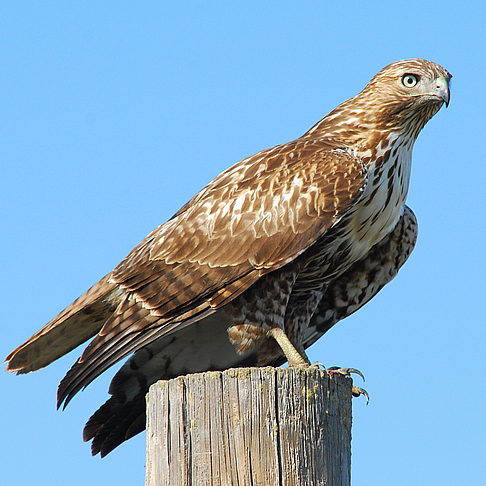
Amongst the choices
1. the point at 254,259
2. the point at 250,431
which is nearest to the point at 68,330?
the point at 254,259

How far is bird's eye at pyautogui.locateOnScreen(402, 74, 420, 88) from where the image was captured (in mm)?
6426

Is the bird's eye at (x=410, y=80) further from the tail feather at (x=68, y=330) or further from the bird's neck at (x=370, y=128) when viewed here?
the tail feather at (x=68, y=330)

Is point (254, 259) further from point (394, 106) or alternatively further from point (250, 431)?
point (250, 431)

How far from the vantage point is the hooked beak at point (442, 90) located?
6.32m

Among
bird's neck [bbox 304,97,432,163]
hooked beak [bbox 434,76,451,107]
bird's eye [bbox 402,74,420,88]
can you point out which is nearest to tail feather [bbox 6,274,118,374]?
bird's neck [bbox 304,97,432,163]

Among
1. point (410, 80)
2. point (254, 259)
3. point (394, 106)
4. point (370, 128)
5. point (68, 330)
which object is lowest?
point (68, 330)

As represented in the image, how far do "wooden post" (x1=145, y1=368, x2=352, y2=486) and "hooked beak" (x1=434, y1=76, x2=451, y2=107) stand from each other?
2.90 m

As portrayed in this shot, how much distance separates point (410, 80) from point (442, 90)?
0.74 ft

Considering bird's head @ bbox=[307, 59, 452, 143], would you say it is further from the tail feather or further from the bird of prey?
the tail feather

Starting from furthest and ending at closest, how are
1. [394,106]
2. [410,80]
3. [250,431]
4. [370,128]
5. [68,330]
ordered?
1. [410,80]
2. [394,106]
3. [370,128]
4. [68,330]
5. [250,431]

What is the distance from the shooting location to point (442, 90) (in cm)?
634

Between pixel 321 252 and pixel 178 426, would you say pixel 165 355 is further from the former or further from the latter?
pixel 178 426

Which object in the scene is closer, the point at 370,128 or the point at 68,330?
the point at 68,330

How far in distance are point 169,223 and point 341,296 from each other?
1257 mm
